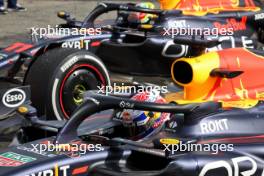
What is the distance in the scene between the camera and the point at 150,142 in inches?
184

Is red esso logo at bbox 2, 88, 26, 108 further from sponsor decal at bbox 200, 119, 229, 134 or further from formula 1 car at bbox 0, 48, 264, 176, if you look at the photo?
sponsor decal at bbox 200, 119, 229, 134

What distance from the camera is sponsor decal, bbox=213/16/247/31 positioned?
8914mm

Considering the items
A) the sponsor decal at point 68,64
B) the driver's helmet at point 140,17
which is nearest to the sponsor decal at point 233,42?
the driver's helmet at point 140,17

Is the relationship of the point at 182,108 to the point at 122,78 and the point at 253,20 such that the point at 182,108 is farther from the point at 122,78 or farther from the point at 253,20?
the point at 253,20

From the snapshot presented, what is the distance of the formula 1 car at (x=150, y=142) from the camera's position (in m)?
4.34

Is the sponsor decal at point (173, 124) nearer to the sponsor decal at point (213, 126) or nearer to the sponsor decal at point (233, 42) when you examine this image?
the sponsor decal at point (213, 126)

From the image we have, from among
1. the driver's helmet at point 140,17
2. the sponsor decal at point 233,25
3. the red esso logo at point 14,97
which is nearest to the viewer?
the red esso logo at point 14,97

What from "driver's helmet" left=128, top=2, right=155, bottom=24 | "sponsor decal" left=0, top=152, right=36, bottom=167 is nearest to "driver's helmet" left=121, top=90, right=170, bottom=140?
"sponsor decal" left=0, top=152, right=36, bottom=167

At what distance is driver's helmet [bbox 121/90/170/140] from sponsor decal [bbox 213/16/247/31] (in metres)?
4.23

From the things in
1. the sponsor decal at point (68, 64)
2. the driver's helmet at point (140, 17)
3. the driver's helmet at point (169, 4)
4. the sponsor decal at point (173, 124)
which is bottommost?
the sponsor decal at point (173, 124)

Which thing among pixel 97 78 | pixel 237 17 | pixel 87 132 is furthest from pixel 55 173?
pixel 237 17

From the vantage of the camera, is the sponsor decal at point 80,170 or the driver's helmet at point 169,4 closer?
the sponsor decal at point 80,170

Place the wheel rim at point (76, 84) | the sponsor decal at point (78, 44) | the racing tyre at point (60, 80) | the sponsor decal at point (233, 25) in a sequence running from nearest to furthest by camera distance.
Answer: the racing tyre at point (60, 80), the wheel rim at point (76, 84), the sponsor decal at point (78, 44), the sponsor decal at point (233, 25)

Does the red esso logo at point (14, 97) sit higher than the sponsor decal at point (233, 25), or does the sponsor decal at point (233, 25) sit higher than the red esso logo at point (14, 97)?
the sponsor decal at point (233, 25)
